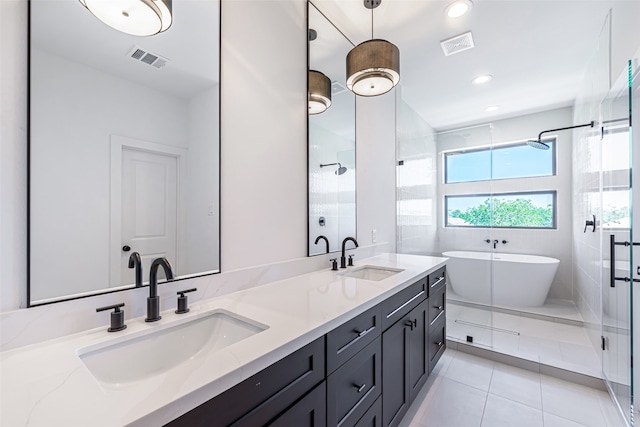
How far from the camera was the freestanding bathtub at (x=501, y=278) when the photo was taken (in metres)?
3.30

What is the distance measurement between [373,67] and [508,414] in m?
2.32

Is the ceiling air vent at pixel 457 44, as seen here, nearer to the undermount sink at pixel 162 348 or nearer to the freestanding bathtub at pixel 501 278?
the freestanding bathtub at pixel 501 278

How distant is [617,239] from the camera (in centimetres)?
173

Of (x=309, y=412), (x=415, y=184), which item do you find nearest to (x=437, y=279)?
(x=309, y=412)

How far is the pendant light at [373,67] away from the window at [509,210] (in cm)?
248

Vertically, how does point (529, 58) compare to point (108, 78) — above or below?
above

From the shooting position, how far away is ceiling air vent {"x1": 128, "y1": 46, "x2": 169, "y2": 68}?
1.02m

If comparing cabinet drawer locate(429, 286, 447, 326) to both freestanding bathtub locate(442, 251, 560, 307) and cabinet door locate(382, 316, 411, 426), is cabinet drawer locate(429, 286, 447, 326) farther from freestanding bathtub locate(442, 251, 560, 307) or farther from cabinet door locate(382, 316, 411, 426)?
freestanding bathtub locate(442, 251, 560, 307)

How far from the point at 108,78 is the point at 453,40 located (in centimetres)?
243

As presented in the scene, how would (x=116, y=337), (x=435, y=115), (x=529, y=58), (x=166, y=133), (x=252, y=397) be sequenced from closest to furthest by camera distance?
1. (x=252, y=397)
2. (x=116, y=337)
3. (x=166, y=133)
4. (x=529, y=58)
5. (x=435, y=115)

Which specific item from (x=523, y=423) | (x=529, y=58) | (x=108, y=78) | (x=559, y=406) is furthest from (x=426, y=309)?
(x=529, y=58)

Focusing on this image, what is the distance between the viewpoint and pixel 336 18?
2.08 metres

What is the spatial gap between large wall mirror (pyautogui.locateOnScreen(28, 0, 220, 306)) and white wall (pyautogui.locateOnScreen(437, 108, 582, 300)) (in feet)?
10.2

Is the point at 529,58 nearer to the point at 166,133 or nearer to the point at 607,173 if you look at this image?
the point at 607,173
